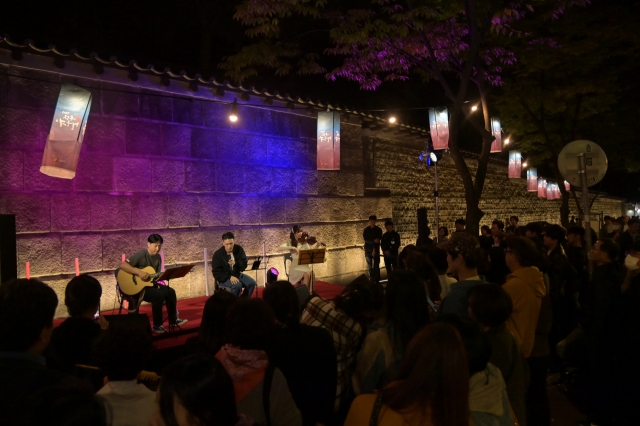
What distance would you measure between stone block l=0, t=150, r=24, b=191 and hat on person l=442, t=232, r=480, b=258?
703 cm

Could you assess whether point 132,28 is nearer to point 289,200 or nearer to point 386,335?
point 289,200

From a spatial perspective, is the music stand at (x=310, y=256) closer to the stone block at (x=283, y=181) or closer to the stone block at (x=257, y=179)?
the stone block at (x=257, y=179)

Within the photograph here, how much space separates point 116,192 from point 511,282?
7290 mm

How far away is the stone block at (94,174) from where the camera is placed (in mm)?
8232

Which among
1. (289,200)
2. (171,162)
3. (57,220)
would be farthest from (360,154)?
(57,220)

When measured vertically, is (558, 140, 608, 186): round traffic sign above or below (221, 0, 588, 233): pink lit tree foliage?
below

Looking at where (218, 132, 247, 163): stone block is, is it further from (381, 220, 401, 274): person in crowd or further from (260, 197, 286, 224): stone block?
(381, 220, 401, 274): person in crowd

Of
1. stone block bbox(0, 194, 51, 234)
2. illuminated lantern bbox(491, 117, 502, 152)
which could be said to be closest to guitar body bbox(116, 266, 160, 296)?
stone block bbox(0, 194, 51, 234)

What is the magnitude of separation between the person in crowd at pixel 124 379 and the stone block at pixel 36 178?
21.6ft

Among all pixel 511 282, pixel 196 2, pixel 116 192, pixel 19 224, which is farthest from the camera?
pixel 196 2

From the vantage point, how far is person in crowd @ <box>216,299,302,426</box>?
2.32m

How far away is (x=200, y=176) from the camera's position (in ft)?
32.9

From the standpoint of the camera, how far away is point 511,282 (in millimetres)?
3830

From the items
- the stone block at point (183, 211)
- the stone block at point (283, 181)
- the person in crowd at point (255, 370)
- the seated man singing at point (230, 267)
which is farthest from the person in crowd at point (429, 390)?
the stone block at point (283, 181)
